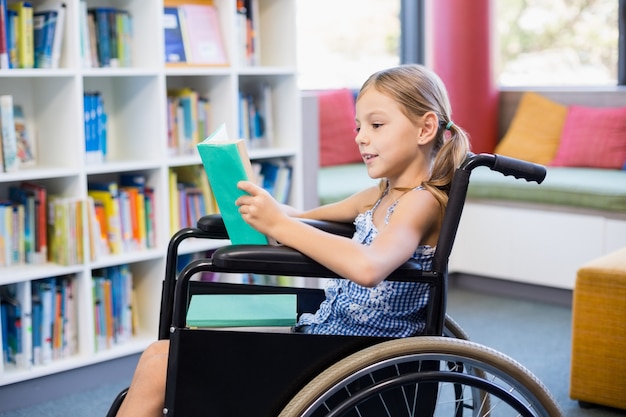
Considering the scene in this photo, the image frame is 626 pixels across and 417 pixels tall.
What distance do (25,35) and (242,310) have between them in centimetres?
137

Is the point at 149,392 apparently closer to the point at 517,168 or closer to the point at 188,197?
the point at 517,168

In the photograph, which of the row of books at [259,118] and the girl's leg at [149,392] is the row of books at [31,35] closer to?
the row of books at [259,118]

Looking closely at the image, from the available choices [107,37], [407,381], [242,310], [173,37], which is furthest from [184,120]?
[407,381]

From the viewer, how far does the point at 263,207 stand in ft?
4.90

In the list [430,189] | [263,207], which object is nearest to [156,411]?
[263,207]

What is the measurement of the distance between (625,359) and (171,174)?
1.53 m

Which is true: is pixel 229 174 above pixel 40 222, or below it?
above

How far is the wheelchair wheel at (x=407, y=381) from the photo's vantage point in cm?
141

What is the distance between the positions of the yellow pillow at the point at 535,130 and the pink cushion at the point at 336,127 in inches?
30.5

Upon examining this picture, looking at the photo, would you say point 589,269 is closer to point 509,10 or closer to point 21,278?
point 21,278

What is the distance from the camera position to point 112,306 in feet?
9.33

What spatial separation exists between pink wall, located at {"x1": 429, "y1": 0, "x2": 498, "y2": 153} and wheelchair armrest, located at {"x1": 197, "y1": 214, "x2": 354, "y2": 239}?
2731 millimetres

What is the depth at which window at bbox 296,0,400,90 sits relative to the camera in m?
4.58

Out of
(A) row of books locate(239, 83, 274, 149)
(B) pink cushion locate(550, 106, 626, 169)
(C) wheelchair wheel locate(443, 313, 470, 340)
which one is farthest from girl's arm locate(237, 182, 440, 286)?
(B) pink cushion locate(550, 106, 626, 169)
